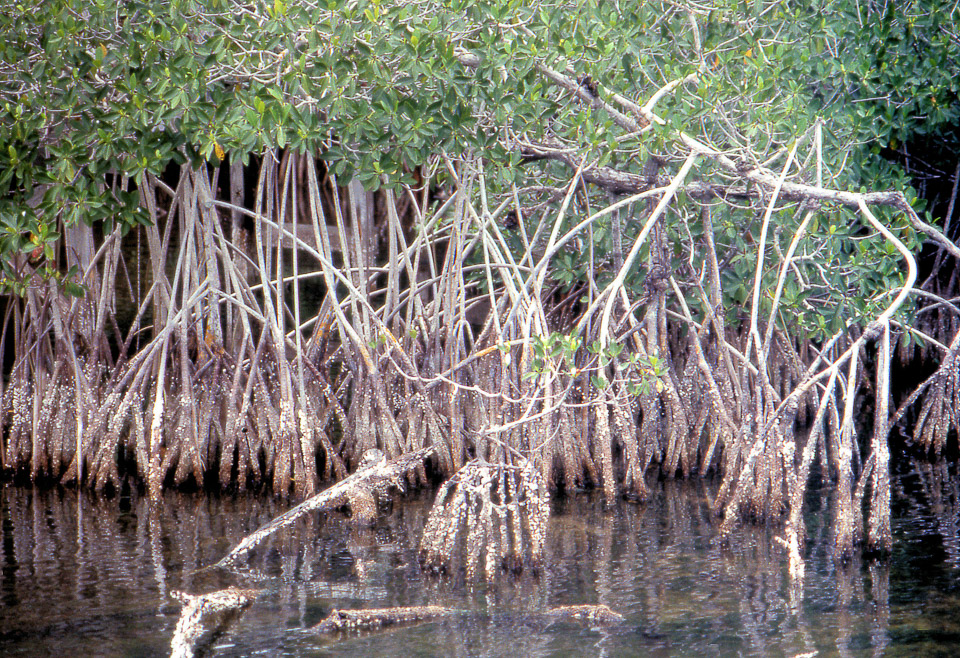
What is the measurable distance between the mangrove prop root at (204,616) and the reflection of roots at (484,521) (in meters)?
0.92

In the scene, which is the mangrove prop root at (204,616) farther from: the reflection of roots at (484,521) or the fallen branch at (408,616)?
the reflection of roots at (484,521)

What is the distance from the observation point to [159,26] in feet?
17.3

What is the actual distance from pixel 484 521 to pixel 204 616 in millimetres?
1353

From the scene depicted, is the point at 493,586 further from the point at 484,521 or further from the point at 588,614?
the point at 588,614

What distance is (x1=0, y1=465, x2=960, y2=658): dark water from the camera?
14.9ft

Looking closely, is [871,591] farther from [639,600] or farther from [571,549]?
[571,549]

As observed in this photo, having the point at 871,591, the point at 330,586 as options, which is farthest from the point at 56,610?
the point at 871,591

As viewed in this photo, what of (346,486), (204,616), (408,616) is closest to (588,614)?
(408,616)

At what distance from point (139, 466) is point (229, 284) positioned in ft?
4.57

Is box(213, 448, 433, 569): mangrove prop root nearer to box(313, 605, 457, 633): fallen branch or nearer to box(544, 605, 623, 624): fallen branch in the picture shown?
box(313, 605, 457, 633): fallen branch

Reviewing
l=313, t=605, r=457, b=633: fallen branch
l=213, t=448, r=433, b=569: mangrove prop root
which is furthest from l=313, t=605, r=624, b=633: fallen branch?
l=213, t=448, r=433, b=569: mangrove prop root

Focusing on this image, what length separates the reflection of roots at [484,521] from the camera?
506 cm

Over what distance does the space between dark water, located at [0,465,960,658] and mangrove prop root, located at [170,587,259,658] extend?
0.21 feet

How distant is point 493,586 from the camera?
523cm
